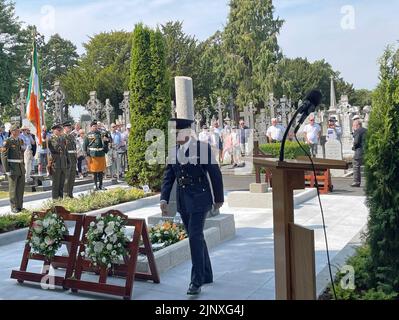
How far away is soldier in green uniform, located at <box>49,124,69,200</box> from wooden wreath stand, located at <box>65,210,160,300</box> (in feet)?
22.4

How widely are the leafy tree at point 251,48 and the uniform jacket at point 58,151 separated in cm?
3812

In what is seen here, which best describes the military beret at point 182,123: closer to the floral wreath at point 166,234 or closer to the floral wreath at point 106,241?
the floral wreath at point 106,241

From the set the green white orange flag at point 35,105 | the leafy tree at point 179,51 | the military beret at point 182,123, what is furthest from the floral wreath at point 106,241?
the leafy tree at point 179,51

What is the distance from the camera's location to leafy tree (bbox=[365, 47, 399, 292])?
4.25 metres

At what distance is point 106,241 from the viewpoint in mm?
5332

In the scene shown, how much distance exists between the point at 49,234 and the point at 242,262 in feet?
8.42

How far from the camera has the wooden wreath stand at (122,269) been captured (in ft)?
17.3

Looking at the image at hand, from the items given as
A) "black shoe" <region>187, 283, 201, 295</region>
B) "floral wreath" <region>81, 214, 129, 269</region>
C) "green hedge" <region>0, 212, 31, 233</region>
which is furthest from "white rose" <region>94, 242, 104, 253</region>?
"green hedge" <region>0, 212, 31, 233</region>

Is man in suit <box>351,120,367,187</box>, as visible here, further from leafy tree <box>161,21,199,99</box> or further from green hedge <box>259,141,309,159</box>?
leafy tree <box>161,21,199,99</box>

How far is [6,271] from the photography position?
22.0ft

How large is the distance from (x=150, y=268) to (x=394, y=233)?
2835mm

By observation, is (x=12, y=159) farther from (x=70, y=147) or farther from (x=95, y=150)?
(x=95, y=150)
